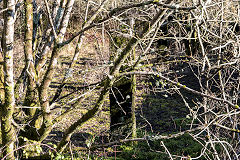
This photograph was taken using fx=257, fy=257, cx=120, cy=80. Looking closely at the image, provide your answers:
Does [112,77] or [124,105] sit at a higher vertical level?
[112,77]

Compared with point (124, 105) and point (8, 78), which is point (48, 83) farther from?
point (124, 105)

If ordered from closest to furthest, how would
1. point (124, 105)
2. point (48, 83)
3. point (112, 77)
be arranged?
1. point (112, 77)
2. point (48, 83)
3. point (124, 105)

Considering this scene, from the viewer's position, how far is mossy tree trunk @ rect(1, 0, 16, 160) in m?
3.26

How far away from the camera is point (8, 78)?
11.3 feet

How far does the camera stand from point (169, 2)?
9.68 feet

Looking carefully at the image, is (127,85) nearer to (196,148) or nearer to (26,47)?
(196,148)

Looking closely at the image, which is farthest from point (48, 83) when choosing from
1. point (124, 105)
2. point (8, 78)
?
point (124, 105)

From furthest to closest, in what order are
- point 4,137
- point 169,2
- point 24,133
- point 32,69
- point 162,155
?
point 162,155, point 24,133, point 32,69, point 4,137, point 169,2

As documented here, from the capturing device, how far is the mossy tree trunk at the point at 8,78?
3264mm

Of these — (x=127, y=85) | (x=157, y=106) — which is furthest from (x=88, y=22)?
(x=157, y=106)

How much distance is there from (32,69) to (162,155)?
13.0 ft

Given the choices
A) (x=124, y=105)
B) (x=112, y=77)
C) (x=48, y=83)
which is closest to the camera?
(x=112, y=77)

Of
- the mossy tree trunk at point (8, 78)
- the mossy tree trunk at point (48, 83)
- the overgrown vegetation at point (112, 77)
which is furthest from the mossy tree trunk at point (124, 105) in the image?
the mossy tree trunk at point (8, 78)

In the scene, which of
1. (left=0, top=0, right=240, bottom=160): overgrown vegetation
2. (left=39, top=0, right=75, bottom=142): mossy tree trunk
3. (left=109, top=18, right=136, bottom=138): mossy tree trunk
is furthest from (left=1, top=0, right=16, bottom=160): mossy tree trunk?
(left=109, top=18, right=136, bottom=138): mossy tree trunk
